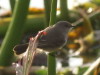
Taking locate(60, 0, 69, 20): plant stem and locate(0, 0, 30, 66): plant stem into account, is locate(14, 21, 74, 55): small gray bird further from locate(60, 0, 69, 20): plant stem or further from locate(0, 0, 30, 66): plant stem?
locate(60, 0, 69, 20): plant stem

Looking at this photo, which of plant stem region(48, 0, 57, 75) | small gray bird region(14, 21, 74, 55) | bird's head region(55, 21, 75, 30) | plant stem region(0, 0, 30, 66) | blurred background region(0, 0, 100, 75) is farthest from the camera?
blurred background region(0, 0, 100, 75)

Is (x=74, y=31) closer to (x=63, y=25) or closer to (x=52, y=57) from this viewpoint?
(x=63, y=25)

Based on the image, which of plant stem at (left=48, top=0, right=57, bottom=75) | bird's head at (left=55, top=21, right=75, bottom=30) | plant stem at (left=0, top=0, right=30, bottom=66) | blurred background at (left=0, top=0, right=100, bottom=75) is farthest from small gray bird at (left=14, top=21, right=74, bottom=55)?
blurred background at (left=0, top=0, right=100, bottom=75)

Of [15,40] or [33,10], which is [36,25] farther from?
[15,40]

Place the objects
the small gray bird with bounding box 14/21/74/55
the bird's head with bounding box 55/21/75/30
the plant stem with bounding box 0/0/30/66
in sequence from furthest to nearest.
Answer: the plant stem with bounding box 0/0/30/66
the bird's head with bounding box 55/21/75/30
the small gray bird with bounding box 14/21/74/55

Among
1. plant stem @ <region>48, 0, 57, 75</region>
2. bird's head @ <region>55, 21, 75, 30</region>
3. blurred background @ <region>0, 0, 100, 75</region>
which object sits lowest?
plant stem @ <region>48, 0, 57, 75</region>

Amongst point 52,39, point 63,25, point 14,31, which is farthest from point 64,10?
point 52,39

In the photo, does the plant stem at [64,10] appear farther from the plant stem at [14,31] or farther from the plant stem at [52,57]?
the plant stem at [52,57]

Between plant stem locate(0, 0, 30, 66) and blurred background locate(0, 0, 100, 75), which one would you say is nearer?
plant stem locate(0, 0, 30, 66)
